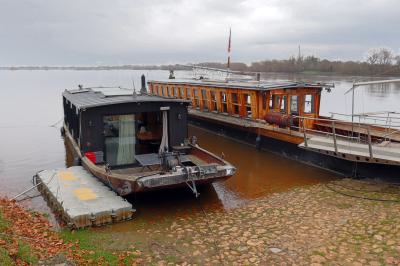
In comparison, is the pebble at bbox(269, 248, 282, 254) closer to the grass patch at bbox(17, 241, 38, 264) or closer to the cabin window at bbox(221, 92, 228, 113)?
the grass patch at bbox(17, 241, 38, 264)

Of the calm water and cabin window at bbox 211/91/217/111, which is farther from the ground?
cabin window at bbox 211/91/217/111

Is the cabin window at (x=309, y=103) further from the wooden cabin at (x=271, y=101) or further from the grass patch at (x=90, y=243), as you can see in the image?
the grass patch at (x=90, y=243)

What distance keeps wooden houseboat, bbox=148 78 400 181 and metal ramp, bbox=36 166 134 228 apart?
7.01m

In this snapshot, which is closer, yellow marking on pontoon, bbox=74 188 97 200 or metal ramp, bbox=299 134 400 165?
yellow marking on pontoon, bbox=74 188 97 200

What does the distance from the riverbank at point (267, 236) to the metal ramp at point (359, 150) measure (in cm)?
113

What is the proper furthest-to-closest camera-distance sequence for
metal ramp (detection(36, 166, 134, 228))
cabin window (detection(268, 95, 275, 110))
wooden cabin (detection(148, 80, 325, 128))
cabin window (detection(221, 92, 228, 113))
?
cabin window (detection(221, 92, 228, 113))
cabin window (detection(268, 95, 275, 110))
wooden cabin (detection(148, 80, 325, 128))
metal ramp (detection(36, 166, 134, 228))

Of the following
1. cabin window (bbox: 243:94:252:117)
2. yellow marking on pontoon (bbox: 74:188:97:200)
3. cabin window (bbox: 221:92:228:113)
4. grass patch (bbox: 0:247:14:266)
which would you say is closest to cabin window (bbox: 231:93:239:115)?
cabin window (bbox: 243:94:252:117)

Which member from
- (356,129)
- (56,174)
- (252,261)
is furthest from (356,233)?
(56,174)

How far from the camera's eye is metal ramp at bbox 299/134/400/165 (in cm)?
1097

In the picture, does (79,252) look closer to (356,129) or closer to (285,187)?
(285,187)

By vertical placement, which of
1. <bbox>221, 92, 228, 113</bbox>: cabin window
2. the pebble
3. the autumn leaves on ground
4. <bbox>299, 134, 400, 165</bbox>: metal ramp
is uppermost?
<bbox>221, 92, 228, 113</bbox>: cabin window

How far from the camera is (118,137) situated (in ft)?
39.4

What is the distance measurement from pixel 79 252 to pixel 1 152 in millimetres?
13333

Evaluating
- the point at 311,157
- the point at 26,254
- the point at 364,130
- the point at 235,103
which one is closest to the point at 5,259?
the point at 26,254
